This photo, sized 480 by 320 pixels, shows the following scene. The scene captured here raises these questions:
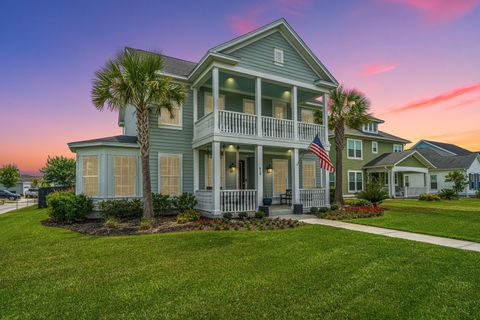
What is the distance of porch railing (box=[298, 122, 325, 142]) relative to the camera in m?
13.8

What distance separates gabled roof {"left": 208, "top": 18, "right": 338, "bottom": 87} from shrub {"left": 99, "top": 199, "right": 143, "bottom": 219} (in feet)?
24.5

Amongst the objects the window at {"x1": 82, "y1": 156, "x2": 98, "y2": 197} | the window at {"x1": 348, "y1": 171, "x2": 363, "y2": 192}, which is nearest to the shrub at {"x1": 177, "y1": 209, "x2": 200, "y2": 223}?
the window at {"x1": 82, "y1": 156, "x2": 98, "y2": 197}

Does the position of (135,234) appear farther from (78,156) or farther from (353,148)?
(353,148)

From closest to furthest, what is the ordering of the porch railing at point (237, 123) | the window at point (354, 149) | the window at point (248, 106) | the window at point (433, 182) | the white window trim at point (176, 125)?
the porch railing at point (237, 123), the white window trim at point (176, 125), the window at point (248, 106), the window at point (354, 149), the window at point (433, 182)

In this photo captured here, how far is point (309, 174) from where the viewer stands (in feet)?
57.3

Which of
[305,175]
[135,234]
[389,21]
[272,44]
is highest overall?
[389,21]

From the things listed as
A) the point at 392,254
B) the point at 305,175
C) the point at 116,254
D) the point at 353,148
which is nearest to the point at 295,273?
the point at 392,254

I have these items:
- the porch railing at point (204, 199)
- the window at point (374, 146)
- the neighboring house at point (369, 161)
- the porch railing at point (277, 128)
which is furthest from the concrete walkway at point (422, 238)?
the window at point (374, 146)

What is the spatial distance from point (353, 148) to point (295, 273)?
77.4 feet

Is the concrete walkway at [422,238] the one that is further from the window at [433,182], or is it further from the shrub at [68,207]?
the window at [433,182]

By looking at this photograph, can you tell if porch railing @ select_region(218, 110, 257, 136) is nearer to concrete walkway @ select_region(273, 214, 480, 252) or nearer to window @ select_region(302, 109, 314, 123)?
concrete walkway @ select_region(273, 214, 480, 252)

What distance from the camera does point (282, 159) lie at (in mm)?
16578

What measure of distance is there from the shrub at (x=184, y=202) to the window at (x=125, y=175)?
2.04 metres

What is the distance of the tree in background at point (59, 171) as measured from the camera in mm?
33594
